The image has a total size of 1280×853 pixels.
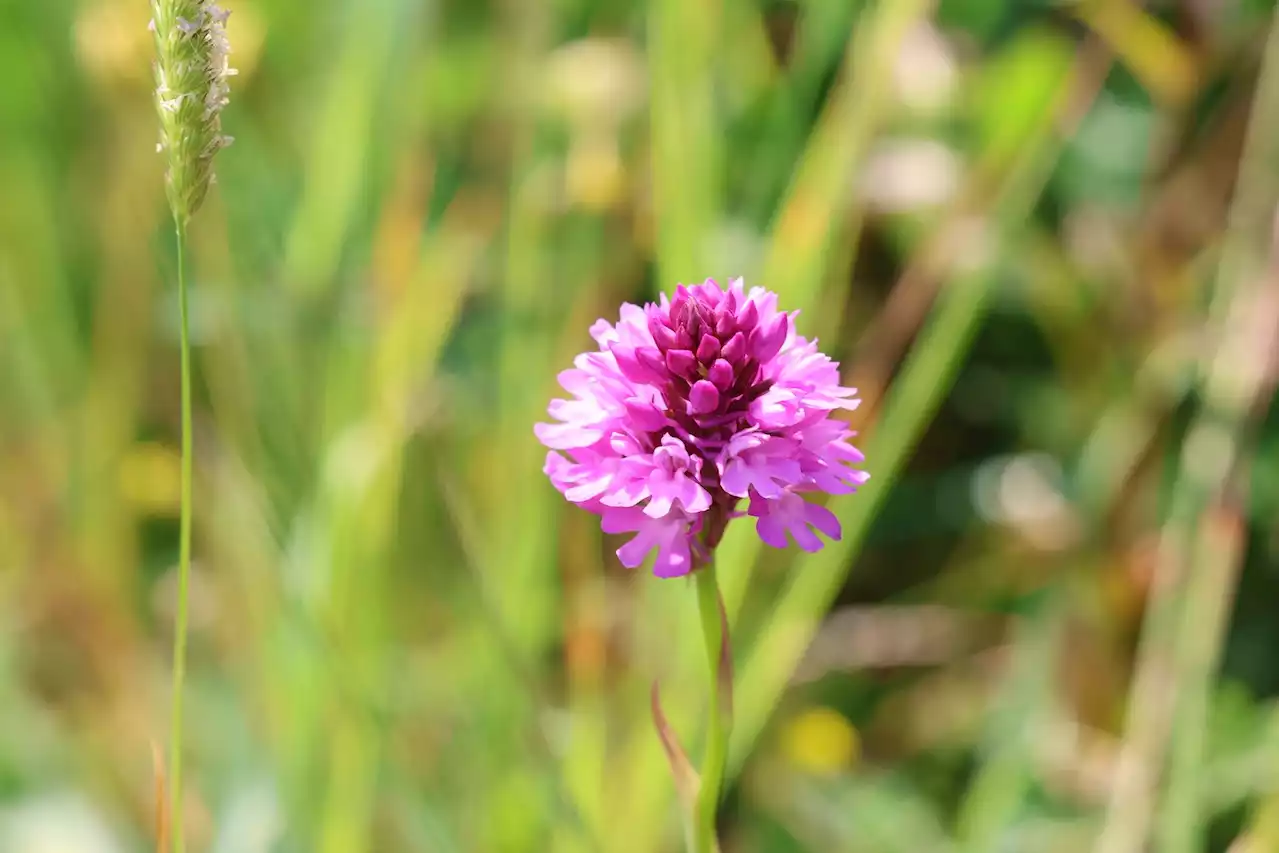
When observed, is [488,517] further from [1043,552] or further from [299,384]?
[1043,552]

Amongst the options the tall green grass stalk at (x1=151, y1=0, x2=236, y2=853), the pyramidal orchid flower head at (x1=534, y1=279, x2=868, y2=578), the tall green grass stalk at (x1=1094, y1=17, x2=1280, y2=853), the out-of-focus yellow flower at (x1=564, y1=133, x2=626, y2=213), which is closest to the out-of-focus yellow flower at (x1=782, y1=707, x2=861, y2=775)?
the tall green grass stalk at (x1=1094, y1=17, x2=1280, y2=853)

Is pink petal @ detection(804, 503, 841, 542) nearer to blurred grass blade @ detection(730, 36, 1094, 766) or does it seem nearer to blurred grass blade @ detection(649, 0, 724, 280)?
blurred grass blade @ detection(730, 36, 1094, 766)

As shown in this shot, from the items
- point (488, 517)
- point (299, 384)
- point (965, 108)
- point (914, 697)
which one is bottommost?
point (914, 697)

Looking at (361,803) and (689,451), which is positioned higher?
(689,451)

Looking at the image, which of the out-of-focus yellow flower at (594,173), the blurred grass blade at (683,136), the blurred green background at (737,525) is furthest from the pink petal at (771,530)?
the out-of-focus yellow flower at (594,173)

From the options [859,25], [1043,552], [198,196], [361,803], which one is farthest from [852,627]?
[198,196]

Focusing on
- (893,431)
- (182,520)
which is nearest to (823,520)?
(182,520)

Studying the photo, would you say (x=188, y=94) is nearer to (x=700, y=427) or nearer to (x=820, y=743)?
(x=700, y=427)

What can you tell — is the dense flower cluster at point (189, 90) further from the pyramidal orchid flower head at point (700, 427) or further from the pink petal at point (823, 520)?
the pink petal at point (823, 520)
